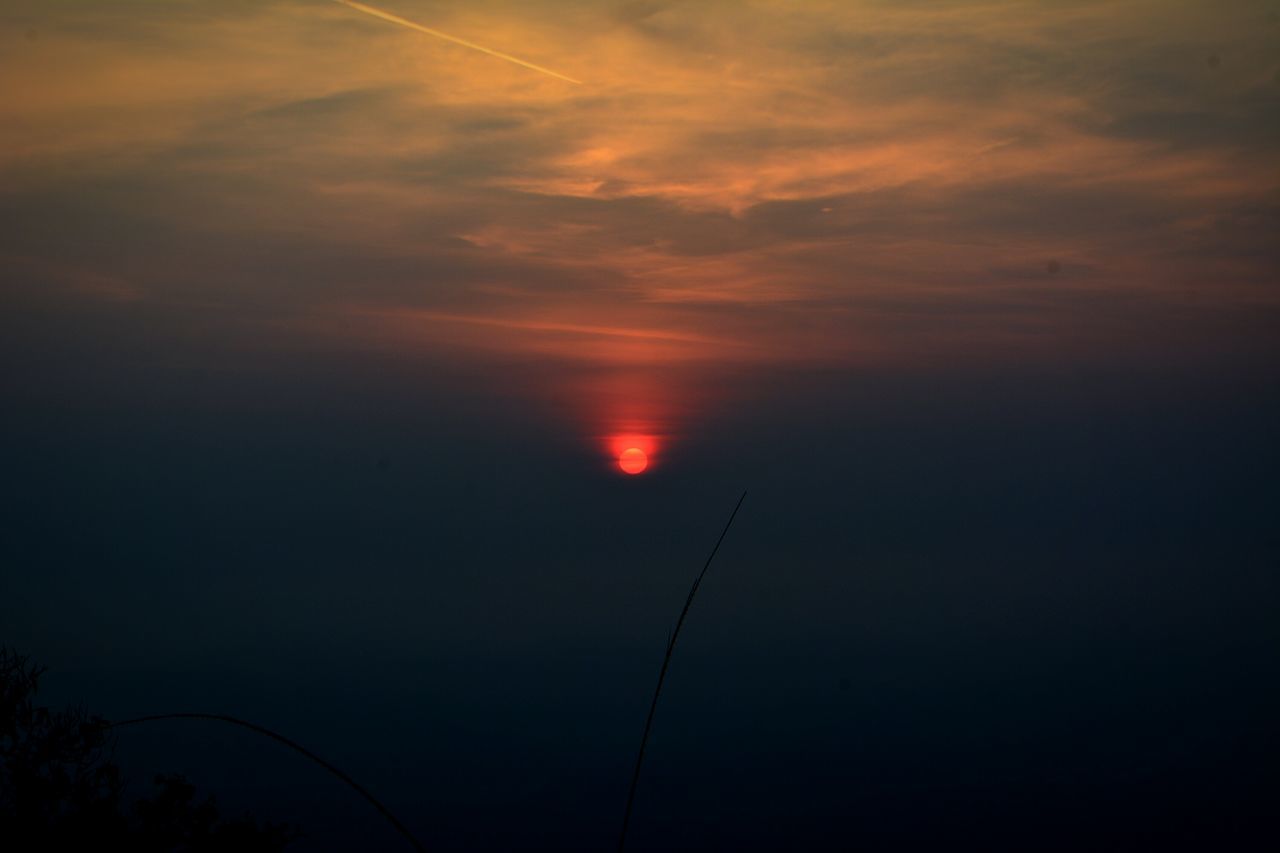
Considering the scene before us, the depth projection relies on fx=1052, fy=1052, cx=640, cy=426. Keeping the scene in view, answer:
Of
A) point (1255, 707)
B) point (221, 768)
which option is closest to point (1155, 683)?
point (1255, 707)

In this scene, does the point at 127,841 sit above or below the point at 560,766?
above

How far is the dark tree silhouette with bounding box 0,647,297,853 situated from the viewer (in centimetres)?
963

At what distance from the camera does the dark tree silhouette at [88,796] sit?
9.63 m

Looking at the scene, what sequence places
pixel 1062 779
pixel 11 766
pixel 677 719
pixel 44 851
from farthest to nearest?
pixel 677 719 → pixel 1062 779 → pixel 11 766 → pixel 44 851

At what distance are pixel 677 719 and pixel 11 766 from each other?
18652 centimetres

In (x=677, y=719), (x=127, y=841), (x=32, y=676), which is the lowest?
(x=677, y=719)

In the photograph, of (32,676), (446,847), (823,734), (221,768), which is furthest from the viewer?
(823,734)

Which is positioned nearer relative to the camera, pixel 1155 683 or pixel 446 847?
pixel 446 847

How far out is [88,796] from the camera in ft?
32.8

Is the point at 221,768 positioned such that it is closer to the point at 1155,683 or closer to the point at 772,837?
the point at 772,837

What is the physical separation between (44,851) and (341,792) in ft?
507

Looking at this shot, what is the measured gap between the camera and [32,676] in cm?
1064

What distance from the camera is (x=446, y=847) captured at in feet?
371

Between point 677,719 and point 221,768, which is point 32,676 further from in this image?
point 677,719
